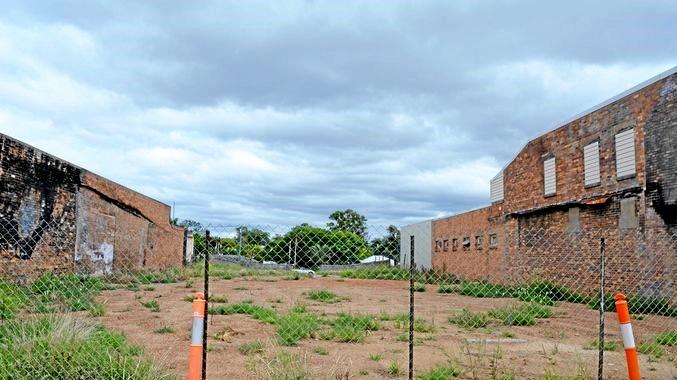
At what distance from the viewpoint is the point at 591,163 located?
60.1 feet

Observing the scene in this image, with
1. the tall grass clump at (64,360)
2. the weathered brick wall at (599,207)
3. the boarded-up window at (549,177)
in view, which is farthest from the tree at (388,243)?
the boarded-up window at (549,177)

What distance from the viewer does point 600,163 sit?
58.4 feet

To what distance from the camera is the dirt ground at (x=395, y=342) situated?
24.2 ft

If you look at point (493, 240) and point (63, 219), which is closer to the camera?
point (63, 219)

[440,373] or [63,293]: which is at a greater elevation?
[63,293]

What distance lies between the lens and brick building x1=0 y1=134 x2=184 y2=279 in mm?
14797

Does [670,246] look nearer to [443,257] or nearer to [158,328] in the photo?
[158,328]

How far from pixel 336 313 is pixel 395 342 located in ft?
11.5

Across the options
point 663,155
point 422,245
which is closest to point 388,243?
point 663,155

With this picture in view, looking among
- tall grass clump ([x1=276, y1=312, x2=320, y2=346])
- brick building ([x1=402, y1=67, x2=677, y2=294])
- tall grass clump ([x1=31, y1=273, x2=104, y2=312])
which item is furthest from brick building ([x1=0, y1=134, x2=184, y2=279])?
brick building ([x1=402, y1=67, x2=677, y2=294])

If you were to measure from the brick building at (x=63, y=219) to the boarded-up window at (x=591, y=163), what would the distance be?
1680cm

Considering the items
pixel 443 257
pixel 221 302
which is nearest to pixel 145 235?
pixel 221 302

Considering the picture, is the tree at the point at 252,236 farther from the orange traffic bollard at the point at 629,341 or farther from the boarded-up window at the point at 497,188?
the boarded-up window at the point at 497,188

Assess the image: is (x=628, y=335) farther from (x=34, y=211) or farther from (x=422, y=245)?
(x=422, y=245)
